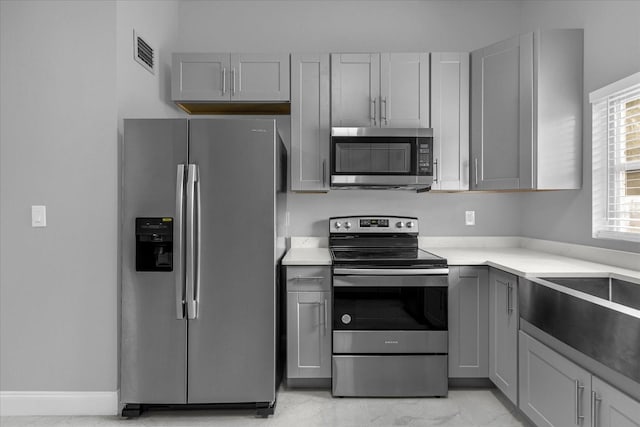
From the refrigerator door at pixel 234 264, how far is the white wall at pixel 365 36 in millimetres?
1010

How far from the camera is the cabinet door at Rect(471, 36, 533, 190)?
8.24 feet

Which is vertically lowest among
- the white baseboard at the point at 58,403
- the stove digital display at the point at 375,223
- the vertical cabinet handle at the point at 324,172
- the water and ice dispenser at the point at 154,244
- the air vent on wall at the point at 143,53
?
the white baseboard at the point at 58,403

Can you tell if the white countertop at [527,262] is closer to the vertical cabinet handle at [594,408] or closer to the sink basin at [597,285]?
the sink basin at [597,285]

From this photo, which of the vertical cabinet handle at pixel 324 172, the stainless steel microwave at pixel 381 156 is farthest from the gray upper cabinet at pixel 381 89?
the vertical cabinet handle at pixel 324 172

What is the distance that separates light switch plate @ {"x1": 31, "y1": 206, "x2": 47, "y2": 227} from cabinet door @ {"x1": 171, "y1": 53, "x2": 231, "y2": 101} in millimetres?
1156

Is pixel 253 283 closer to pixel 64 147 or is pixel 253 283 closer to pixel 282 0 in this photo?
pixel 64 147

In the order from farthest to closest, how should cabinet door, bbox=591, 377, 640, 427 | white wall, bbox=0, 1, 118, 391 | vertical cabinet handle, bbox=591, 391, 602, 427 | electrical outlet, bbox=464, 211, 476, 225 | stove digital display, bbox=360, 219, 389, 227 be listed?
electrical outlet, bbox=464, 211, 476, 225, stove digital display, bbox=360, 219, 389, 227, white wall, bbox=0, 1, 118, 391, vertical cabinet handle, bbox=591, 391, 602, 427, cabinet door, bbox=591, 377, 640, 427

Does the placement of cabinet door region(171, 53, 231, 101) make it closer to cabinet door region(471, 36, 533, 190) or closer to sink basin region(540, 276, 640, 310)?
cabinet door region(471, 36, 533, 190)

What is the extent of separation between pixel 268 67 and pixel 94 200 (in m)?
1.50

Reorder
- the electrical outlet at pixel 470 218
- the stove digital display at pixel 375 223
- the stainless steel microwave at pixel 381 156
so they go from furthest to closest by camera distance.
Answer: the electrical outlet at pixel 470 218 → the stove digital display at pixel 375 223 → the stainless steel microwave at pixel 381 156

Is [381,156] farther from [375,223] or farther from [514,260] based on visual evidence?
[514,260]

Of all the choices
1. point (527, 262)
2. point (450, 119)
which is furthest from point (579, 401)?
point (450, 119)

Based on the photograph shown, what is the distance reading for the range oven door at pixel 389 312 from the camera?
237cm

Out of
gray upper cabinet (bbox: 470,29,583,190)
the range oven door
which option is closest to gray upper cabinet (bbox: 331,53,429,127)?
gray upper cabinet (bbox: 470,29,583,190)
